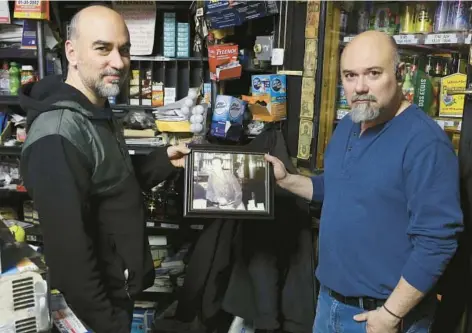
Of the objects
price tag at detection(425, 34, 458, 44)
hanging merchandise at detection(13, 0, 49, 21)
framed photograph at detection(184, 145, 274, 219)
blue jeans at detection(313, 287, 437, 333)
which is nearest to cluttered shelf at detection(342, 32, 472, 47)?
price tag at detection(425, 34, 458, 44)

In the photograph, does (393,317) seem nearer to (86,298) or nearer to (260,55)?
(86,298)

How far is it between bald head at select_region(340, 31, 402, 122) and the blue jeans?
69 cm

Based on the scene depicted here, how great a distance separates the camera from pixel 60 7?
3100mm

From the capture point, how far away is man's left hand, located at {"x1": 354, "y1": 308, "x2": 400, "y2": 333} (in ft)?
5.00

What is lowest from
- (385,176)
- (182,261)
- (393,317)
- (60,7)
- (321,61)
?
(182,261)

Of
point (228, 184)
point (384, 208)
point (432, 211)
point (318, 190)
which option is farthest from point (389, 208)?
point (228, 184)

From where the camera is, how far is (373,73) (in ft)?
5.16

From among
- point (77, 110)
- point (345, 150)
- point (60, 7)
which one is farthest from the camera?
point (60, 7)

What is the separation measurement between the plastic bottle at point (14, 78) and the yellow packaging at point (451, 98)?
2.67m

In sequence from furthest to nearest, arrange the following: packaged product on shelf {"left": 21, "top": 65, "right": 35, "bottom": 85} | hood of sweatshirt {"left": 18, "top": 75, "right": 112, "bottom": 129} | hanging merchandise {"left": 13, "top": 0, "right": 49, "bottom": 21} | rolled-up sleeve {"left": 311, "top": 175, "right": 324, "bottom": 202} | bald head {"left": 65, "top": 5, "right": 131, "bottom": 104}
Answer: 1. packaged product on shelf {"left": 21, "top": 65, "right": 35, "bottom": 85}
2. hanging merchandise {"left": 13, "top": 0, "right": 49, "bottom": 21}
3. rolled-up sleeve {"left": 311, "top": 175, "right": 324, "bottom": 202}
4. bald head {"left": 65, "top": 5, "right": 131, "bottom": 104}
5. hood of sweatshirt {"left": 18, "top": 75, "right": 112, "bottom": 129}

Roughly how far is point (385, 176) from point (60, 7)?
100 inches

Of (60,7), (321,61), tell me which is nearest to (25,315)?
(321,61)

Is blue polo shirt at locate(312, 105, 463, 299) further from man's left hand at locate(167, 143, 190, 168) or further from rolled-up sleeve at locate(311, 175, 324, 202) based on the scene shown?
man's left hand at locate(167, 143, 190, 168)

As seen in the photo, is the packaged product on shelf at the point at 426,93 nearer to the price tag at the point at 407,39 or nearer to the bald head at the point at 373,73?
the price tag at the point at 407,39
